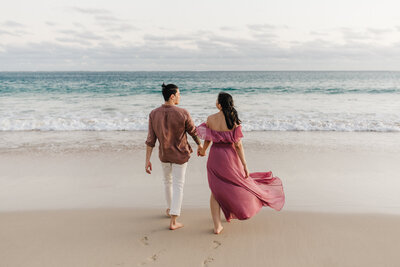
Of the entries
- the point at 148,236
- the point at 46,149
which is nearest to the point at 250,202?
the point at 148,236

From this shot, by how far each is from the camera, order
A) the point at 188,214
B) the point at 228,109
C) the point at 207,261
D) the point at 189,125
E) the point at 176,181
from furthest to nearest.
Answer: the point at 188,214, the point at 176,181, the point at 189,125, the point at 228,109, the point at 207,261

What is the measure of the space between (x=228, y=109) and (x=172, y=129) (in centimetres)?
65

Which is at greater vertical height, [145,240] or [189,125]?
[189,125]

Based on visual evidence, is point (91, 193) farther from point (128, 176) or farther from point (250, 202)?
point (250, 202)

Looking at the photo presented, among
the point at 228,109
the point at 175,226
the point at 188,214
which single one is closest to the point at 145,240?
the point at 175,226

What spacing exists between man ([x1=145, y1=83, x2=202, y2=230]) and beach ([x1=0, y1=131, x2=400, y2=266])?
1.49ft

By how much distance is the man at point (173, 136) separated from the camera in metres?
3.51

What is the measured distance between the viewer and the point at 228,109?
333cm

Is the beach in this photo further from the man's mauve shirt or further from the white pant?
the man's mauve shirt

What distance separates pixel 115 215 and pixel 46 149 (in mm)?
4203

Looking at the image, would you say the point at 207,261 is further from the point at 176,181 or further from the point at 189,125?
the point at 189,125

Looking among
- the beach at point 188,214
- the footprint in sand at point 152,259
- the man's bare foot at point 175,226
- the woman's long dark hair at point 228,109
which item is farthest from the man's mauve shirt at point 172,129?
the footprint in sand at point 152,259

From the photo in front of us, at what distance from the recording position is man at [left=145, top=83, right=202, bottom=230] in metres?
3.51

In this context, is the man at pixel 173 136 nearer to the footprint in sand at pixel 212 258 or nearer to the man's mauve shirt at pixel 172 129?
the man's mauve shirt at pixel 172 129
